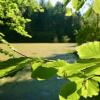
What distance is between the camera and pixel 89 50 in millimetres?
663

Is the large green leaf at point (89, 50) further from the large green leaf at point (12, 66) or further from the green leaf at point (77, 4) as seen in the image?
the green leaf at point (77, 4)

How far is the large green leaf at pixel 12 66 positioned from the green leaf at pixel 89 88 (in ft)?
0.52

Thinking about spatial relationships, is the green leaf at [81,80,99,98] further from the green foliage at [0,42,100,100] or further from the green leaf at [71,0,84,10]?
the green leaf at [71,0,84,10]

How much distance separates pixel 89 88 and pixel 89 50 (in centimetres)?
14

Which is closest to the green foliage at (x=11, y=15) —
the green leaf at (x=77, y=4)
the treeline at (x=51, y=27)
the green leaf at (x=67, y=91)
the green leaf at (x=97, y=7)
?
the green leaf at (x=77, y=4)

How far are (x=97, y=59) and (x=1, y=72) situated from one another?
9.7 inches

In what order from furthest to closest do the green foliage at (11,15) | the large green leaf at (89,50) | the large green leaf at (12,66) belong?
the green foliage at (11,15), the large green leaf at (12,66), the large green leaf at (89,50)

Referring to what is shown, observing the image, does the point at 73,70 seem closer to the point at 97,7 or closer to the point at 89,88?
the point at 89,88

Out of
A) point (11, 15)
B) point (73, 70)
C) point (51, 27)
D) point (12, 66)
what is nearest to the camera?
point (73, 70)

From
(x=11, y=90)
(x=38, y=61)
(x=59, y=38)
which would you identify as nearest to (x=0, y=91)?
(x=11, y=90)

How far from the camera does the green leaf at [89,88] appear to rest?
76cm

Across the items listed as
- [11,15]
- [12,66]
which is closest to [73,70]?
[12,66]

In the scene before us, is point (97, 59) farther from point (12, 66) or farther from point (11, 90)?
point (11, 90)

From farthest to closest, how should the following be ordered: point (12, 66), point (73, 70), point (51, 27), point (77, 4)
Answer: point (51, 27), point (77, 4), point (12, 66), point (73, 70)
